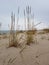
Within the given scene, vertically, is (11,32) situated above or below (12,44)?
above

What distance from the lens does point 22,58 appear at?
2.58m

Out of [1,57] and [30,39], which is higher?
[30,39]

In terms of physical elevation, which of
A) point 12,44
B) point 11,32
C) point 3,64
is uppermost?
point 11,32

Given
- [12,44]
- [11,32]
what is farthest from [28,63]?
[11,32]

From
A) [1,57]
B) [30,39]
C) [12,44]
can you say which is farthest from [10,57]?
[30,39]

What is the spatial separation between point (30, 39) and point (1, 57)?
3.93 feet

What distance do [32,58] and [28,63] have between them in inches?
7.2

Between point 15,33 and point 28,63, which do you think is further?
point 15,33

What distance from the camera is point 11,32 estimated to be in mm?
3500

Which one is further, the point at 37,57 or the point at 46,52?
the point at 46,52

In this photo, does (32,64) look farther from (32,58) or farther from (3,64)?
(3,64)

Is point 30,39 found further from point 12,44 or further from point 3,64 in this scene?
point 3,64

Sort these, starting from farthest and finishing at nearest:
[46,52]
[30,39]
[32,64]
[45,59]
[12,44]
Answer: [30,39]
[12,44]
[46,52]
[45,59]
[32,64]

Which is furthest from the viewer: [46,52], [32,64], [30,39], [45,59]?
[30,39]
